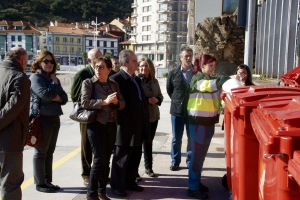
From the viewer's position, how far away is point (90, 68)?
504cm

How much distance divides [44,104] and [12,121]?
1.03 metres

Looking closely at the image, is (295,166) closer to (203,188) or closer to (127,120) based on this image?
(127,120)

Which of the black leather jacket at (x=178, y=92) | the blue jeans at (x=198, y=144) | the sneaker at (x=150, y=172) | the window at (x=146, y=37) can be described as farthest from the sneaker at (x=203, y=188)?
the window at (x=146, y=37)

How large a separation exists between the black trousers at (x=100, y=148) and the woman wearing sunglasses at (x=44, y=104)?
0.70 metres

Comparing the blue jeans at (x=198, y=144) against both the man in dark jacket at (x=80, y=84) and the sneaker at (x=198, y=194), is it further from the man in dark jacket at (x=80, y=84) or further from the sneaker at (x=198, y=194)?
the man in dark jacket at (x=80, y=84)

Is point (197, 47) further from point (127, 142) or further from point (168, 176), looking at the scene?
point (127, 142)

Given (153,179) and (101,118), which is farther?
(153,179)

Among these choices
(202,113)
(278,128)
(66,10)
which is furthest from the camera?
(66,10)

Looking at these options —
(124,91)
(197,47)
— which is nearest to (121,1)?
(197,47)

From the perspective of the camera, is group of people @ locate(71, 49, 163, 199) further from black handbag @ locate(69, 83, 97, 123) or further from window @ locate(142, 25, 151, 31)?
window @ locate(142, 25, 151, 31)

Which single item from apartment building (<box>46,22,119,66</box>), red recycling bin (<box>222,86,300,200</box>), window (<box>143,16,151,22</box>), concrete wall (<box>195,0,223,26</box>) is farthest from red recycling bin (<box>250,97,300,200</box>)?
apartment building (<box>46,22,119,66</box>)

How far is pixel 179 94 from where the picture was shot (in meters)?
5.77

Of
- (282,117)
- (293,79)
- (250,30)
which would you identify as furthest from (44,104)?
(250,30)

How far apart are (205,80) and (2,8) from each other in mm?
157978
